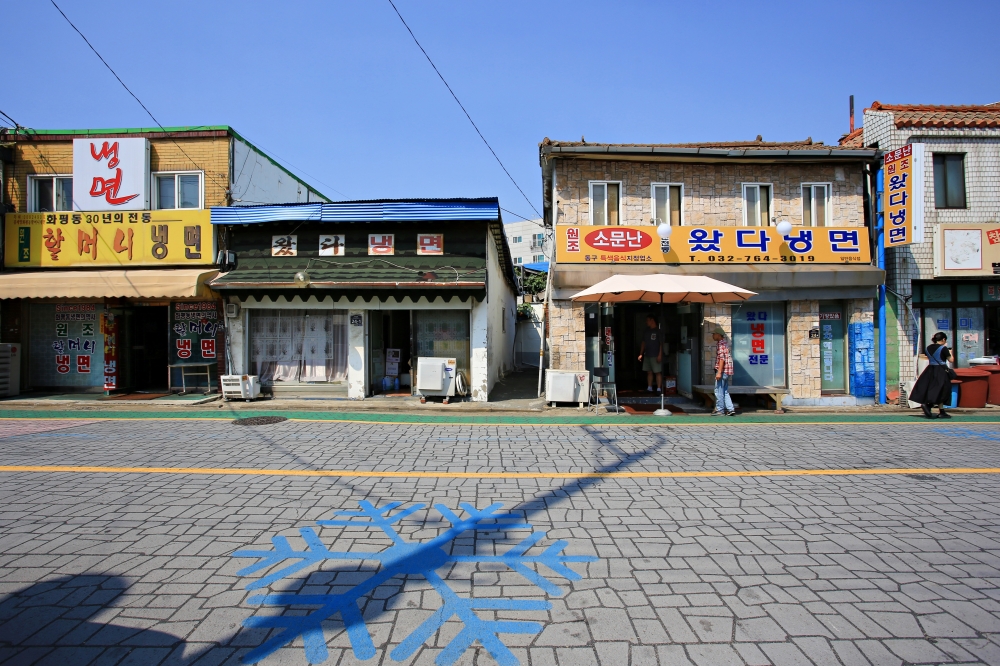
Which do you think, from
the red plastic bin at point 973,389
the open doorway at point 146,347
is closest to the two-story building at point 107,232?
the open doorway at point 146,347

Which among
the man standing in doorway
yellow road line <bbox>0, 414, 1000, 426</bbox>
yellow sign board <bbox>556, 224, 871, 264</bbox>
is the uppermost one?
yellow sign board <bbox>556, 224, 871, 264</bbox>

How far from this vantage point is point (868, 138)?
1374 cm

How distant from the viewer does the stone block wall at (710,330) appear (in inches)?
512

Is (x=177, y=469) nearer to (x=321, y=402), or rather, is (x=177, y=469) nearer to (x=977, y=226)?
(x=321, y=402)

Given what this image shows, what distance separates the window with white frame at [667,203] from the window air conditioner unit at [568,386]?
484 cm

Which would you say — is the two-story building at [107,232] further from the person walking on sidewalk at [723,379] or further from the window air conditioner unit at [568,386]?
the person walking on sidewalk at [723,379]

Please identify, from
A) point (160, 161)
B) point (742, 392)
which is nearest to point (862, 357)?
point (742, 392)

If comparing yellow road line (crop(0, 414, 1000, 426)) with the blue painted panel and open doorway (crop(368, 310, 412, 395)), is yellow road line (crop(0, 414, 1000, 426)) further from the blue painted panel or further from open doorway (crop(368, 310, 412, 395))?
open doorway (crop(368, 310, 412, 395))

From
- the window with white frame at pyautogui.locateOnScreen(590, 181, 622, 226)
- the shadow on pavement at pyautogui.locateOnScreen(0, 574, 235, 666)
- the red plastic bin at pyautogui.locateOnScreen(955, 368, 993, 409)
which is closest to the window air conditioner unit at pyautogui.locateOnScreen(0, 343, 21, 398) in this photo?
the shadow on pavement at pyautogui.locateOnScreen(0, 574, 235, 666)

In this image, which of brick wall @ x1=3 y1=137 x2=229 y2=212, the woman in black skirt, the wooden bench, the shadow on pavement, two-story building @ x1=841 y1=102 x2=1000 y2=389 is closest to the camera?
the shadow on pavement

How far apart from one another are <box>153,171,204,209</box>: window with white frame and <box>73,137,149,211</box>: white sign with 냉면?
0.31 metres

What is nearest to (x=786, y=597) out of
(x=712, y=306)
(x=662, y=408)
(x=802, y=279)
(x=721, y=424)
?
(x=721, y=424)

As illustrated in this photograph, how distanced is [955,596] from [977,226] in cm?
1412

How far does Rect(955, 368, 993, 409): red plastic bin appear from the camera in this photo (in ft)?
39.5
